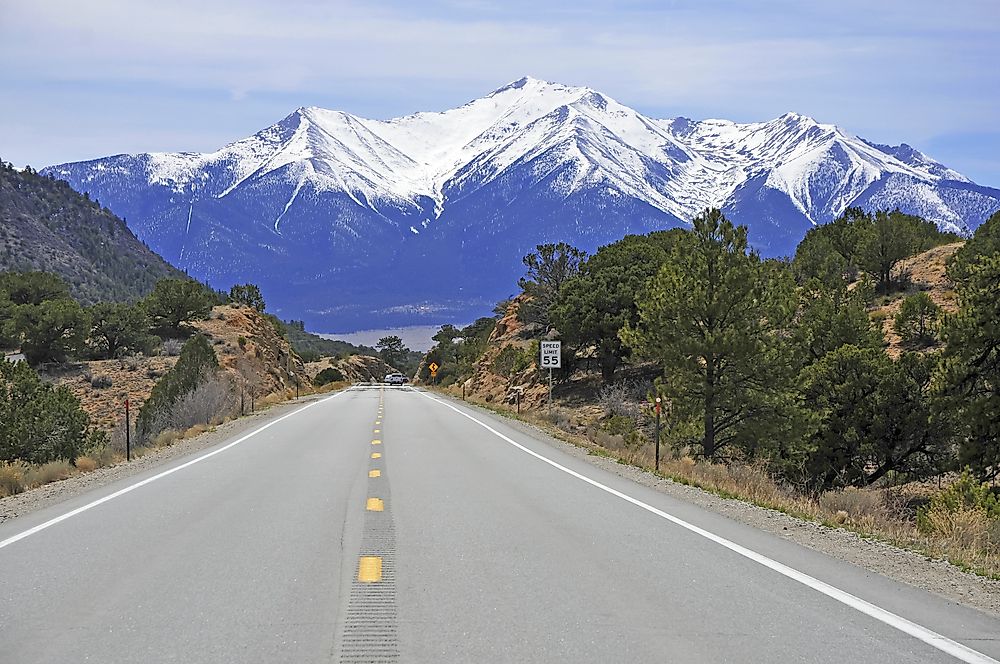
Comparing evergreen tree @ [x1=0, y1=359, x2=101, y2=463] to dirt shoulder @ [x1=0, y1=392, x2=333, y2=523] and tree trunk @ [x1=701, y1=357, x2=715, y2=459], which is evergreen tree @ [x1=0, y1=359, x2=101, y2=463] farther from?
tree trunk @ [x1=701, y1=357, x2=715, y2=459]

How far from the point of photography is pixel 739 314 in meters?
Answer: 22.0

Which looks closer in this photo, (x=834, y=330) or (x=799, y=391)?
(x=799, y=391)

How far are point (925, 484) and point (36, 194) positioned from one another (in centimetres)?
12100

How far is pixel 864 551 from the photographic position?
8969 millimetres

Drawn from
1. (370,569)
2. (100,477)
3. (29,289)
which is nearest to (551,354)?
(100,477)

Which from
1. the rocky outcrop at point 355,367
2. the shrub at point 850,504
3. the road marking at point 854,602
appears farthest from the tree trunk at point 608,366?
the rocky outcrop at point 355,367

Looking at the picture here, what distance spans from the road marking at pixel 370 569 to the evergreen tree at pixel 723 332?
1490cm

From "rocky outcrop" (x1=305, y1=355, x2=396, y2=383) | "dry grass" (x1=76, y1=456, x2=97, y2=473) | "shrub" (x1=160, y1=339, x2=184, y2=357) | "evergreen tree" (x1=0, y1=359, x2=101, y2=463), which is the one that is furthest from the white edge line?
"rocky outcrop" (x1=305, y1=355, x2=396, y2=383)

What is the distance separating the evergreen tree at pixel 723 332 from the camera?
855 inches

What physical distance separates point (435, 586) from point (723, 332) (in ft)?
52.3

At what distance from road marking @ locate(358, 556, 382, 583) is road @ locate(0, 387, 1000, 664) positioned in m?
0.03

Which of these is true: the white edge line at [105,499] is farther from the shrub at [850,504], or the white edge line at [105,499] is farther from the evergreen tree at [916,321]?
the evergreen tree at [916,321]

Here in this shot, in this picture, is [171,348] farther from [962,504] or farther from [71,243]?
[71,243]

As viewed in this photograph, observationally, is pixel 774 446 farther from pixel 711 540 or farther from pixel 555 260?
pixel 555 260
